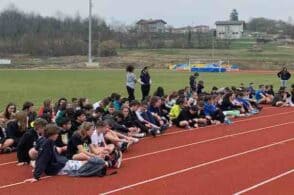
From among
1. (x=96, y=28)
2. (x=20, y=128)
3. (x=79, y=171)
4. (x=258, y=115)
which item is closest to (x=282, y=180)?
(x=79, y=171)

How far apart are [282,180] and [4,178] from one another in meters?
4.83

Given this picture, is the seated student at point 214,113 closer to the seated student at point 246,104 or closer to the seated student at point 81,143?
the seated student at point 246,104

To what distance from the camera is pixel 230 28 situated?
546 ft

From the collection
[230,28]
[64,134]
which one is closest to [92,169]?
[64,134]

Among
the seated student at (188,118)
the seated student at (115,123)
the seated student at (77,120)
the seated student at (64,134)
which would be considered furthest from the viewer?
the seated student at (188,118)

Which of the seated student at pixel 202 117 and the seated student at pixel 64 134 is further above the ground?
the seated student at pixel 64 134

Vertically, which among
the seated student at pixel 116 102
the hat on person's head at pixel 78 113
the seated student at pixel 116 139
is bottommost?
the seated student at pixel 116 139

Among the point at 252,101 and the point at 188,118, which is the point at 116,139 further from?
the point at 252,101

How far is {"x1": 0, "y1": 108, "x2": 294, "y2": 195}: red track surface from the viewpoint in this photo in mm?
8961

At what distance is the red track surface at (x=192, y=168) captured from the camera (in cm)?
896

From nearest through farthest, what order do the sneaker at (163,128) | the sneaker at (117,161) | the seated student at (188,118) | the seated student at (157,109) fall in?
1. the sneaker at (117,161)
2. the sneaker at (163,128)
3. the seated student at (157,109)
4. the seated student at (188,118)

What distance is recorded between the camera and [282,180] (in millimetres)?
9586

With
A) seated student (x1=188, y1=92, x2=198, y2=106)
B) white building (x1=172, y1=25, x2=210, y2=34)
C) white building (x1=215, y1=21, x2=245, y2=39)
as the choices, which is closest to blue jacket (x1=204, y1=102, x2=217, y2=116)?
seated student (x1=188, y1=92, x2=198, y2=106)

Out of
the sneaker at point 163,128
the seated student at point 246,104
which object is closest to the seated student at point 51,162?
the sneaker at point 163,128
